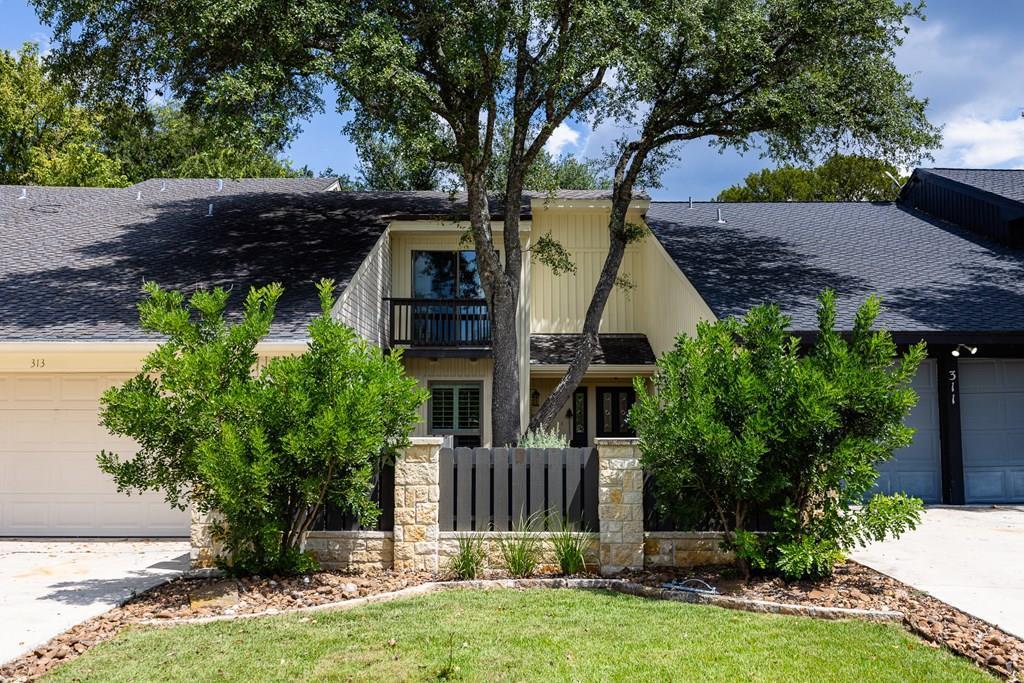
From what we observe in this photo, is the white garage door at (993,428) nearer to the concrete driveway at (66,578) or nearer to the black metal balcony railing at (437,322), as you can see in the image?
the black metal balcony railing at (437,322)

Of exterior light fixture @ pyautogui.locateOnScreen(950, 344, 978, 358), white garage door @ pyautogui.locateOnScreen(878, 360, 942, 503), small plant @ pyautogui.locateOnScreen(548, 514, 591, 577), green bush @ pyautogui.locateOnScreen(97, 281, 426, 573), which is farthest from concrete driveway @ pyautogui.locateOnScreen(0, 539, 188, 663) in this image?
exterior light fixture @ pyautogui.locateOnScreen(950, 344, 978, 358)

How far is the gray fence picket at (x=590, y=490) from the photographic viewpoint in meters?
7.80

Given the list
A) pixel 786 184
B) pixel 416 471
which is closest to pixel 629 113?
pixel 416 471

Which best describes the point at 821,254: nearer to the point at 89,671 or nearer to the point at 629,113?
the point at 629,113

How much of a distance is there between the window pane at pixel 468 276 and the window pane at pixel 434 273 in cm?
16

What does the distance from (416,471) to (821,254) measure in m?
10.5

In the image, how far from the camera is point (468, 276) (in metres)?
15.9

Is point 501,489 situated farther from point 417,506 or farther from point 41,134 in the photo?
point 41,134

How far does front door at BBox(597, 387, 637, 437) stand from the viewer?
56.8ft

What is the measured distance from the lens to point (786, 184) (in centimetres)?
3303

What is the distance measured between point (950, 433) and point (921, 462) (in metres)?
0.61

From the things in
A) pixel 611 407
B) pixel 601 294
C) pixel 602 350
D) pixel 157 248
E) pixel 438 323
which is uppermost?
pixel 157 248

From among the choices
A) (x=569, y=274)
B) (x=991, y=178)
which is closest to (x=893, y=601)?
(x=569, y=274)

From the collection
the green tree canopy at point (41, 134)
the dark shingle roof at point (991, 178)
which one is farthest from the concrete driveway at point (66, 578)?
the green tree canopy at point (41, 134)
